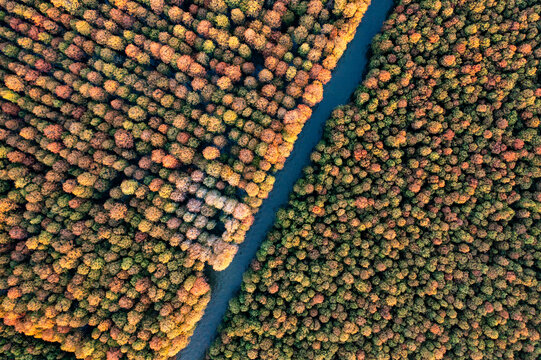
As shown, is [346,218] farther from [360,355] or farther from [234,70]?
[234,70]

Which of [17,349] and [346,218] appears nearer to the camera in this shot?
[17,349]

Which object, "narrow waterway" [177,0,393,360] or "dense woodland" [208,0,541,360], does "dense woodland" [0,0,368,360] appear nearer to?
"narrow waterway" [177,0,393,360]

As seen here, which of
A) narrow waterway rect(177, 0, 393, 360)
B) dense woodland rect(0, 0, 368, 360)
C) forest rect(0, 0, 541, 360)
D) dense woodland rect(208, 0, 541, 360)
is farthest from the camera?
narrow waterway rect(177, 0, 393, 360)

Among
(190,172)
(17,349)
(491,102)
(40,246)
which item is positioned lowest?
(17,349)

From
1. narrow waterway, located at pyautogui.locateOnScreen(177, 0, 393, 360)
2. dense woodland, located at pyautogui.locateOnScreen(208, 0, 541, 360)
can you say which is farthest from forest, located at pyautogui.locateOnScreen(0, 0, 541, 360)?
narrow waterway, located at pyautogui.locateOnScreen(177, 0, 393, 360)

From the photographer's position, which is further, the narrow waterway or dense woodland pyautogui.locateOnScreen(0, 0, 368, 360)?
the narrow waterway

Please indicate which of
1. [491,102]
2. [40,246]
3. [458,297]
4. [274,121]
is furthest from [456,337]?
[40,246]
